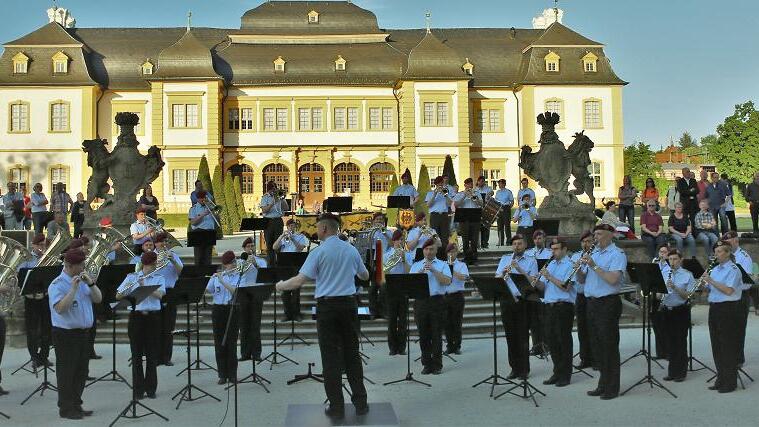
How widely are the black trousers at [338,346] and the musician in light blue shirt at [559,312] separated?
9.16ft

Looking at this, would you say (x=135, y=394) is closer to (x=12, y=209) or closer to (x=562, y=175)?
(x=562, y=175)

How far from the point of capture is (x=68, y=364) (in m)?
8.63

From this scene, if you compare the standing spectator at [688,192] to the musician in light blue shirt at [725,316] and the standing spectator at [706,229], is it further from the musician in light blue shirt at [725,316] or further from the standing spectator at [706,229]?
the musician in light blue shirt at [725,316]

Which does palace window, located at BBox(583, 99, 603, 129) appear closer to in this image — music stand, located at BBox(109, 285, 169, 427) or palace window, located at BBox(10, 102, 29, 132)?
palace window, located at BBox(10, 102, 29, 132)

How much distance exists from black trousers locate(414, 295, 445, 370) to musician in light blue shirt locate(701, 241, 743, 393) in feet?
11.1

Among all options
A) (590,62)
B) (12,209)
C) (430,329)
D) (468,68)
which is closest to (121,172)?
(12,209)

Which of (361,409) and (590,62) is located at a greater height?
(590,62)

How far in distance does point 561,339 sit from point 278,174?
130 feet

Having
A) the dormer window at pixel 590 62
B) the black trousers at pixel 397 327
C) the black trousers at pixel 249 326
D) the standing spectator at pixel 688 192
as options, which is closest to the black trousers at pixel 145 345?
the black trousers at pixel 249 326

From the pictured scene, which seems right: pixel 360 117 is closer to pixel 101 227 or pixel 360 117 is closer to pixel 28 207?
pixel 28 207

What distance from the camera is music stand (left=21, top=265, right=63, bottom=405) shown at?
9828mm

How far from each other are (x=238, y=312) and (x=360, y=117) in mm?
37963

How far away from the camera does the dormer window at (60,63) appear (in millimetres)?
48156

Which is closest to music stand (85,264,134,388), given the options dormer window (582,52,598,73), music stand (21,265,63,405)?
music stand (21,265,63,405)
